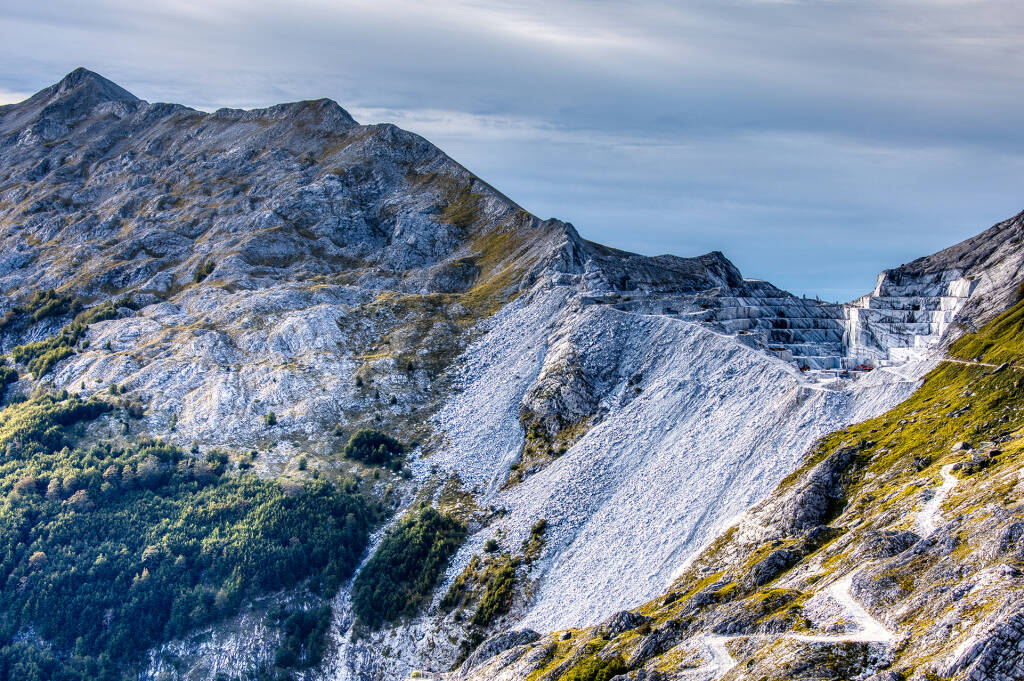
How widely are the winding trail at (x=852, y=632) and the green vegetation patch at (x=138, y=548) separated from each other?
219 feet

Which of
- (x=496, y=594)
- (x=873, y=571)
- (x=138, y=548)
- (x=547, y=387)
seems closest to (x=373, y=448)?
(x=547, y=387)

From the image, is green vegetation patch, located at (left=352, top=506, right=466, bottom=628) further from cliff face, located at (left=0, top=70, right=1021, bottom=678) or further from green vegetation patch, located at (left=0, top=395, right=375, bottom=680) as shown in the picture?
green vegetation patch, located at (left=0, top=395, right=375, bottom=680)

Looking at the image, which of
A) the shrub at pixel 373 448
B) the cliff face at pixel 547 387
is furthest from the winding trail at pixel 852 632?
the shrub at pixel 373 448

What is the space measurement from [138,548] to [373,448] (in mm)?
39376

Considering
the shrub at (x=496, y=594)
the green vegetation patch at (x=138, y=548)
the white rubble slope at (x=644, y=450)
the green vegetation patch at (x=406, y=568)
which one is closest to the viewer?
the white rubble slope at (x=644, y=450)

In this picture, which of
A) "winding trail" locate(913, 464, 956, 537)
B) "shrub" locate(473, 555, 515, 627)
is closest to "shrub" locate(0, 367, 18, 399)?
"shrub" locate(473, 555, 515, 627)

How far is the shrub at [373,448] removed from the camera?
146 metres

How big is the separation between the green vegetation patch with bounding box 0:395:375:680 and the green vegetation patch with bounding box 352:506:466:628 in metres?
6.45

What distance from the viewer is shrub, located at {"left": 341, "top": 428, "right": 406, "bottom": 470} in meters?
146

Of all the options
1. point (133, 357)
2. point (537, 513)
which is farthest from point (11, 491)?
point (537, 513)

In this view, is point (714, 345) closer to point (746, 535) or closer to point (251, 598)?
point (746, 535)

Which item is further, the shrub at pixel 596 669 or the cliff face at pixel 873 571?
the shrub at pixel 596 669

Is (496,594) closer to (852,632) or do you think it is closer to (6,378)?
(852,632)

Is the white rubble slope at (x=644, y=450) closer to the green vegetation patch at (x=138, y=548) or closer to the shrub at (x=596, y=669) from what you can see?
the shrub at (x=596, y=669)
